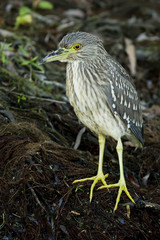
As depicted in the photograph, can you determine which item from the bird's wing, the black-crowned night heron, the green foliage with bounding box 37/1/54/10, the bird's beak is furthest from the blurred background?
the bird's beak

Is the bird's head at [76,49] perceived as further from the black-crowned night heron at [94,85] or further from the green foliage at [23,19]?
the green foliage at [23,19]

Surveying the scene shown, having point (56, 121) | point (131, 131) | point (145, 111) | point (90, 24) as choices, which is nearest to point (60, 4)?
point (90, 24)

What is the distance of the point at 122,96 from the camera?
481cm

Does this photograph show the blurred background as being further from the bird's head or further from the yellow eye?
the yellow eye

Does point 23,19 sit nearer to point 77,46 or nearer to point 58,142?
point 58,142

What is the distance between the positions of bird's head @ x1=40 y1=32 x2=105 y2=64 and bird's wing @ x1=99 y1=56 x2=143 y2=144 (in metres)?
0.25

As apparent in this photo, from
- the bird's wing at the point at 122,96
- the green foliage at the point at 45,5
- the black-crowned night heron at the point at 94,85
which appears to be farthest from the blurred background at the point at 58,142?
the bird's wing at the point at 122,96

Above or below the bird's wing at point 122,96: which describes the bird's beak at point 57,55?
above

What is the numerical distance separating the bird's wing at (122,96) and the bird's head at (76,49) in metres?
0.25

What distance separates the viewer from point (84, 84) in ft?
14.6

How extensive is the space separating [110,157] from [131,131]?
1.95ft

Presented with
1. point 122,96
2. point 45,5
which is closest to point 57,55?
point 122,96

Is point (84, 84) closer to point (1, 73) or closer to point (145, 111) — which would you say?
point (1, 73)

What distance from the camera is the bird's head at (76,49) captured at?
443 centimetres
